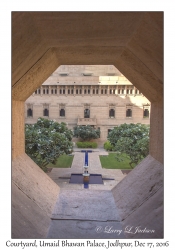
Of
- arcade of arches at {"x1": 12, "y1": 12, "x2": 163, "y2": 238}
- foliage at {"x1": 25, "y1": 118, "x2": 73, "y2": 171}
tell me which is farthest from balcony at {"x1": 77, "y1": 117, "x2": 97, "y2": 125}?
arcade of arches at {"x1": 12, "y1": 12, "x2": 163, "y2": 238}

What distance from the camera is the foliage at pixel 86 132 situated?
79.1ft

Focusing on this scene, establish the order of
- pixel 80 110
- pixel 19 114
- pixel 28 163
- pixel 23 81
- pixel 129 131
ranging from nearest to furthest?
pixel 23 81, pixel 19 114, pixel 28 163, pixel 129 131, pixel 80 110

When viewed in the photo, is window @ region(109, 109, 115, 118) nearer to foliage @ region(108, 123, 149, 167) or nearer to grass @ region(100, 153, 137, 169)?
grass @ region(100, 153, 137, 169)

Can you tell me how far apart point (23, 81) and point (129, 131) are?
334 inches

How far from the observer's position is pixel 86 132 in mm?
24062

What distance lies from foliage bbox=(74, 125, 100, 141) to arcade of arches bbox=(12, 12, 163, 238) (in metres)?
16.3

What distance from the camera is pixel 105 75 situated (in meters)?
26.4

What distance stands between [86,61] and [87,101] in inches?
757

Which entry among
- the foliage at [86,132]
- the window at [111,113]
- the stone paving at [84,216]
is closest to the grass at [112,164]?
the foliage at [86,132]

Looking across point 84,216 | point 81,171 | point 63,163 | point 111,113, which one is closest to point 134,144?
point 81,171

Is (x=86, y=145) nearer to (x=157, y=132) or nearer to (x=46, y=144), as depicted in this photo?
(x=46, y=144)

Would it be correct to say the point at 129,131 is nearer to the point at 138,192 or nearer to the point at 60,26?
the point at 138,192

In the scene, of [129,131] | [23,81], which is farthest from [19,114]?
[129,131]

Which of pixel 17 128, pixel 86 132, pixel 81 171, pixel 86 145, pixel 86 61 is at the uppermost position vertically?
pixel 86 61
